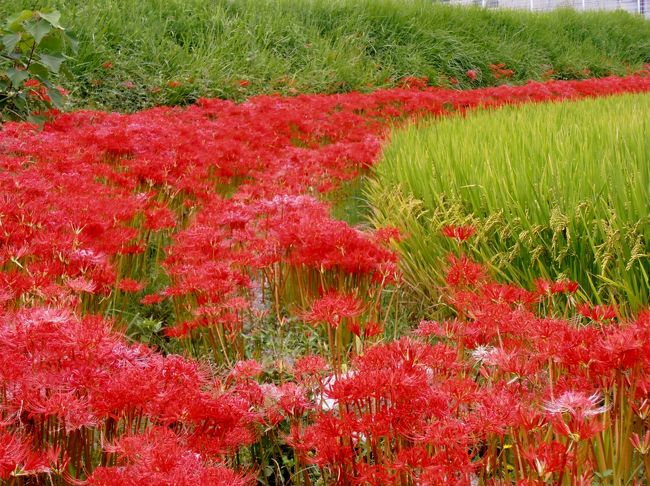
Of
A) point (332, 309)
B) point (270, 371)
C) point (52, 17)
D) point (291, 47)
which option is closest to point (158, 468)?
point (332, 309)

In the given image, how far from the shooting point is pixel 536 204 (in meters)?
2.92

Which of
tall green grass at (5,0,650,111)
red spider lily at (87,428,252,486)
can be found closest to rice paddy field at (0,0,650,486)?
red spider lily at (87,428,252,486)

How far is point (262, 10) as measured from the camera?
36.0 feet

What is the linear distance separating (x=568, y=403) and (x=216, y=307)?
127cm

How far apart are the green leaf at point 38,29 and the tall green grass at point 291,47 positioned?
8.04ft

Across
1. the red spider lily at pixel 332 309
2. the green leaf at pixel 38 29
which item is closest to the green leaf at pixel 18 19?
the green leaf at pixel 38 29

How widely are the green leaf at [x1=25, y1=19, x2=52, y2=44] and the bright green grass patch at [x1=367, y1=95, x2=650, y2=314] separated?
7.37 ft

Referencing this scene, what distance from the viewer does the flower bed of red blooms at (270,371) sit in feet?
4.20

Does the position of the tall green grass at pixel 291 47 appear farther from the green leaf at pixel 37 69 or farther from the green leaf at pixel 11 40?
the green leaf at pixel 11 40

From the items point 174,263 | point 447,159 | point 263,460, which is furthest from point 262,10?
point 263,460

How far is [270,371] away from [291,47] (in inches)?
342

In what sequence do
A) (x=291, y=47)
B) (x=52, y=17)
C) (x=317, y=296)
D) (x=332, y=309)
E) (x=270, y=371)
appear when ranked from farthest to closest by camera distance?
(x=291, y=47)
(x=52, y=17)
(x=317, y=296)
(x=270, y=371)
(x=332, y=309)

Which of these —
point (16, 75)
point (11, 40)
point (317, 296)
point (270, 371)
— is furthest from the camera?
point (16, 75)

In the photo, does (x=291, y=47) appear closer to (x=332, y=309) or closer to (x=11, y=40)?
(x=11, y=40)
